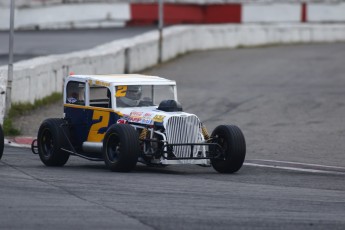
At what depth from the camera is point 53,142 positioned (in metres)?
15.3

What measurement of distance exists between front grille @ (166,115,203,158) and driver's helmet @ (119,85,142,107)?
1110mm

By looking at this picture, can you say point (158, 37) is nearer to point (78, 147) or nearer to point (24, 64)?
point (24, 64)

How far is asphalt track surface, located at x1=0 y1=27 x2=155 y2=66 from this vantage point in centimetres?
2988

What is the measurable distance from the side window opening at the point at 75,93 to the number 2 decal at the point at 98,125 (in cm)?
45

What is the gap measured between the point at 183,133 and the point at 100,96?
1.81 meters

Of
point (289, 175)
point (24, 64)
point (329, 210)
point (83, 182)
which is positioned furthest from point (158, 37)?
point (329, 210)

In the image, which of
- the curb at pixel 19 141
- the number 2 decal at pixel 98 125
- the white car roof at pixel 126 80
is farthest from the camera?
the curb at pixel 19 141

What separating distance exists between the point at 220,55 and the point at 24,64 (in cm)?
1279

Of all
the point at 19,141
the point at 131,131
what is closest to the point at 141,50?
the point at 19,141

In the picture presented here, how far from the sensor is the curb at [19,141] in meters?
18.3

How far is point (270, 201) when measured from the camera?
37.6ft

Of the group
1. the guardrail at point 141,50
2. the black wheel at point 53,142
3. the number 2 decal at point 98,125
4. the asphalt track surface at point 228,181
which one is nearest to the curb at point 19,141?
the asphalt track surface at point 228,181

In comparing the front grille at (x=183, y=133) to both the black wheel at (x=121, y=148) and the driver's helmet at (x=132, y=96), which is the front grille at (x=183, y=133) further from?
the driver's helmet at (x=132, y=96)

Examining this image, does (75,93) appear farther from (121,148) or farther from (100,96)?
(121,148)
